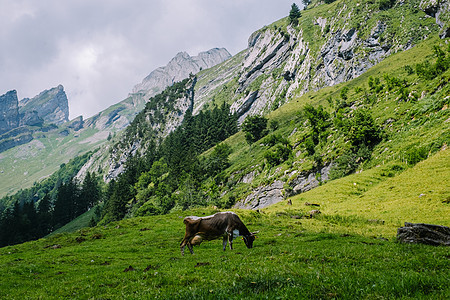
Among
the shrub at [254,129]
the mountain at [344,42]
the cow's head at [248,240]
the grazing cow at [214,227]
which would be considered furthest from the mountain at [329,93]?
the grazing cow at [214,227]

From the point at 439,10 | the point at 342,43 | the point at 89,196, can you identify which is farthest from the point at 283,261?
the point at 89,196

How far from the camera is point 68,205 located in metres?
156

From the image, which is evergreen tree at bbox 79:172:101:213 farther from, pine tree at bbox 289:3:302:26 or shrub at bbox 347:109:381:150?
pine tree at bbox 289:3:302:26

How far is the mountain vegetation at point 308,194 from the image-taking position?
9453 millimetres

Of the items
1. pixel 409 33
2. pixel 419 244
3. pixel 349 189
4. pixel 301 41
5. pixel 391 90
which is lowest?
pixel 349 189

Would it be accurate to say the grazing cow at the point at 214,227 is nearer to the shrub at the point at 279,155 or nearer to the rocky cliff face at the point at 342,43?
the shrub at the point at 279,155

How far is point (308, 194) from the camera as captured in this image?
49031mm

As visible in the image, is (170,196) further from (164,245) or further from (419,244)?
(419,244)

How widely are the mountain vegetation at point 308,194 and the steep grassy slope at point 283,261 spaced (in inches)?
3.5

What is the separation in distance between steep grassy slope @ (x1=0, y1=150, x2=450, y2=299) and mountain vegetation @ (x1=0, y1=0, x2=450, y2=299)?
0.29ft


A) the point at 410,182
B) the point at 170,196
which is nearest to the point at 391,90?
the point at 410,182

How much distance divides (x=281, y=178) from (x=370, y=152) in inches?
882

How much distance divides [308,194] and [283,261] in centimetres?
4000

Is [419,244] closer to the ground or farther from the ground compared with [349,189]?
farther from the ground
